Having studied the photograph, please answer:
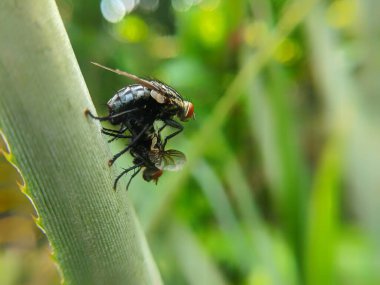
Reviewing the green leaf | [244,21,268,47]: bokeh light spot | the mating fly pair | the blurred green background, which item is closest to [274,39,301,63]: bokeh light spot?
the blurred green background

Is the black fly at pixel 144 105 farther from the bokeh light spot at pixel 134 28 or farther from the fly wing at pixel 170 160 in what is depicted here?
the bokeh light spot at pixel 134 28

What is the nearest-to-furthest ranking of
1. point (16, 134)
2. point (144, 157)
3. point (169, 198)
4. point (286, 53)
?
point (16, 134) → point (144, 157) → point (169, 198) → point (286, 53)

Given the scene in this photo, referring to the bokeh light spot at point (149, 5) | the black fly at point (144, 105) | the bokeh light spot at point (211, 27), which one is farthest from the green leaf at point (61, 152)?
the bokeh light spot at point (149, 5)

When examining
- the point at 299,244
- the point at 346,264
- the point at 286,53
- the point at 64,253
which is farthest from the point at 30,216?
the point at 286,53

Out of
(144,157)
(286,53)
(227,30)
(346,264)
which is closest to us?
(144,157)

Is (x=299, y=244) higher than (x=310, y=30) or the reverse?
the reverse

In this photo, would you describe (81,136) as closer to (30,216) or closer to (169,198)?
(30,216)

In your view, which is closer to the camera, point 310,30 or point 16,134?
point 16,134

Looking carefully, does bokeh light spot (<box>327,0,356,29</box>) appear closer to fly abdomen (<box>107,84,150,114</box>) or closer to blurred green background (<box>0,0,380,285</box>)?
blurred green background (<box>0,0,380,285</box>)

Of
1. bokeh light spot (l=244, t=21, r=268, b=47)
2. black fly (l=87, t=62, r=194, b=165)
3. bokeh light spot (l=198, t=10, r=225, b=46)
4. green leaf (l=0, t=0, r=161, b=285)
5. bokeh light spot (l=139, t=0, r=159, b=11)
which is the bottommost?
bokeh light spot (l=139, t=0, r=159, b=11)
